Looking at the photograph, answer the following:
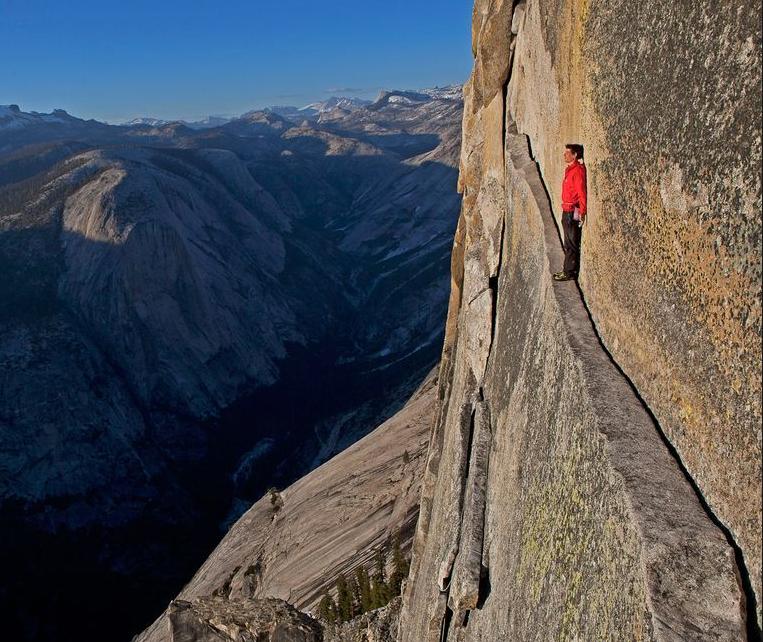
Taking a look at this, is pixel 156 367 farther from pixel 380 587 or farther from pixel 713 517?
pixel 713 517

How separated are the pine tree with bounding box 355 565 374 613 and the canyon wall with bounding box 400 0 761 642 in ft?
41.6

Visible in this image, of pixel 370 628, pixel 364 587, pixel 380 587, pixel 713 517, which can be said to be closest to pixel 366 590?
pixel 364 587

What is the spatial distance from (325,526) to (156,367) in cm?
5391

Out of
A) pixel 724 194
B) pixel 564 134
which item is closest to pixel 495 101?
pixel 564 134

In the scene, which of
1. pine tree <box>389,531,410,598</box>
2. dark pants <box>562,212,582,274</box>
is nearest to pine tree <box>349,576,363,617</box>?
pine tree <box>389,531,410,598</box>

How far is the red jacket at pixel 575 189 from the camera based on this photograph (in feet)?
28.0

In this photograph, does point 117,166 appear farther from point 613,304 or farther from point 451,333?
point 613,304

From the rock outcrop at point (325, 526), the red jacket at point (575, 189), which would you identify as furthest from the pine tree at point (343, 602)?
the red jacket at point (575, 189)

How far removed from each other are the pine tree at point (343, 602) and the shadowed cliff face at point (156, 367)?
111ft

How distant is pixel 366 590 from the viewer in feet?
79.8

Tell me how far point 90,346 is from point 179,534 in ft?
97.2

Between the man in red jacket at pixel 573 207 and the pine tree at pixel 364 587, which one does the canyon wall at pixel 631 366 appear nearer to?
the man in red jacket at pixel 573 207

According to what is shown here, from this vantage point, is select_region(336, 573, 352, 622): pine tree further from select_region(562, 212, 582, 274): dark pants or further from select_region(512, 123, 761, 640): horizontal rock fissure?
select_region(512, 123, 761, 640): horizontal rock fissure

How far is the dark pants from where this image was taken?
8867mm
